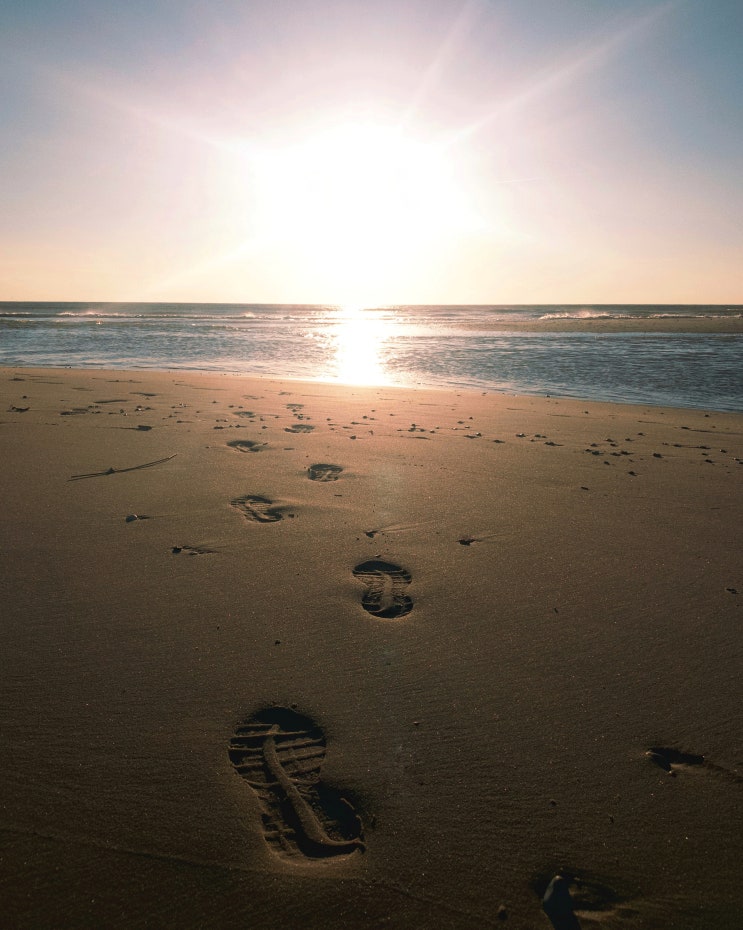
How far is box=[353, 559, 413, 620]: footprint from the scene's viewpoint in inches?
95.5

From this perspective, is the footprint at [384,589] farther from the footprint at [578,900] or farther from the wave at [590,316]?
the wave at [590,316]

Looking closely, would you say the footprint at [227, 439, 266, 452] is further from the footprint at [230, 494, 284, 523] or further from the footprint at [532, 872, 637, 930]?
the footprint at [532, 872, 637, 930]

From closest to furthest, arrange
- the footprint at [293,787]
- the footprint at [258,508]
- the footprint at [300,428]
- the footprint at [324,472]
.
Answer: the footprint at [293,787], the footprint at [258,508], the footprint at [324,472], the footprint at [300,428]

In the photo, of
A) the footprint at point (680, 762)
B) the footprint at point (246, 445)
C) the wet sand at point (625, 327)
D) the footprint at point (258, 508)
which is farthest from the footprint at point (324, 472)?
the wet sand at point (625, 327)

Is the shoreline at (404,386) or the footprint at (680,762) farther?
the shoreline at (404,386)

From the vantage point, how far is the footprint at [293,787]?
1425 millimetres

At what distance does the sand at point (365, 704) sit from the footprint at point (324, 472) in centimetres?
14

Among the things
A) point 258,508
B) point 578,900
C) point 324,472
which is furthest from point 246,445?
point 578,900

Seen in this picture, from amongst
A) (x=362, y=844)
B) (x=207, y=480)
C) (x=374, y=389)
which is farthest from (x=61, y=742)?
(x=374, y=389)

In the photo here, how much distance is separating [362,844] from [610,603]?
1.63 meters

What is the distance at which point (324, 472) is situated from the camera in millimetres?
4285

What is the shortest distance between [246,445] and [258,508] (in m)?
1.63

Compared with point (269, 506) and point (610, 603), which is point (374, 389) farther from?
point (610, 603)

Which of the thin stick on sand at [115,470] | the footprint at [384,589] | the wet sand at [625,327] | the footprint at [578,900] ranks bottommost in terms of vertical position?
the footprint at [578,900]
